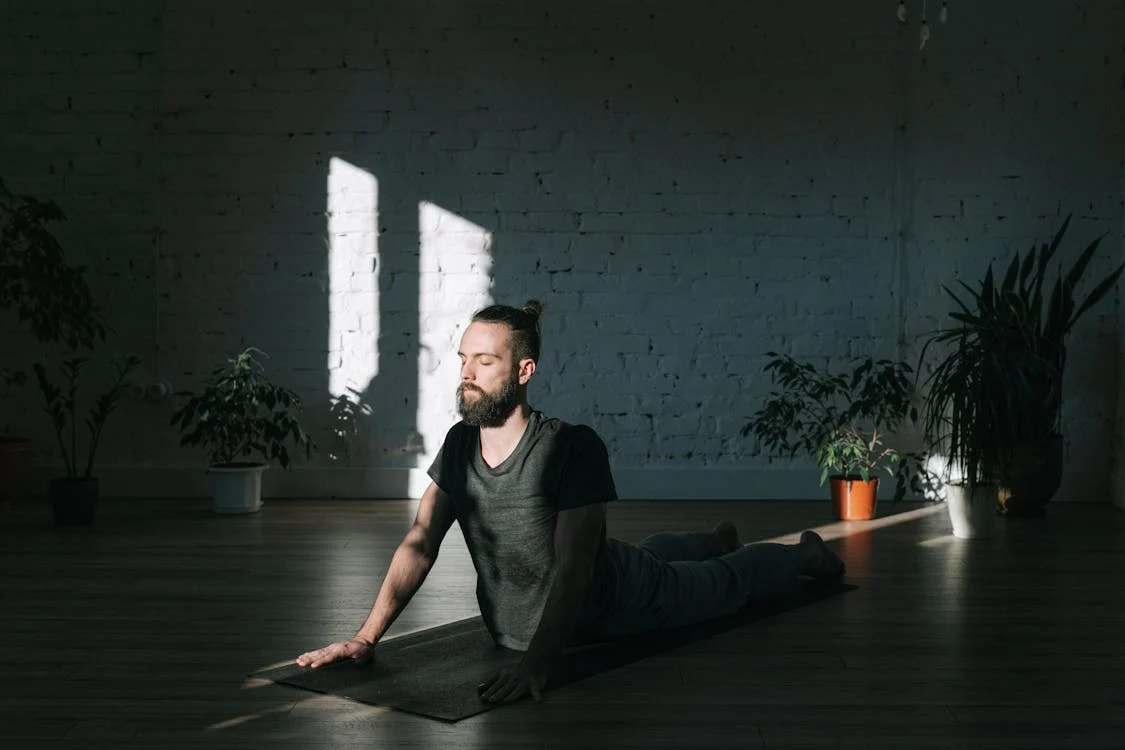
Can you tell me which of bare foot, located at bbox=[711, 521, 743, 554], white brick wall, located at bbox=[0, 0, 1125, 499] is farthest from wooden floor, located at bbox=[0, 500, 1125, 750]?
white brick wall, located at bbox=[0, 0, 1125, 499]

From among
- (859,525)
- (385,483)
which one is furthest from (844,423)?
(385,483)

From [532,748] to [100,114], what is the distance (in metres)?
4.85

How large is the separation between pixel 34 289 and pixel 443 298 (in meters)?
1.96

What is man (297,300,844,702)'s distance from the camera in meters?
3.02

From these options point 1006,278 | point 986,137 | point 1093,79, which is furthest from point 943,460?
point 1093,79

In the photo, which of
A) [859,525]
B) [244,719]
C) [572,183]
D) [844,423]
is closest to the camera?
[244,719]

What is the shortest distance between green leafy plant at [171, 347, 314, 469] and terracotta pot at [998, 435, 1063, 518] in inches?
135

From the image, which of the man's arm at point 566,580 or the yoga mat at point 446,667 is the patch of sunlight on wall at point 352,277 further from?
the man's arm at point 566,580

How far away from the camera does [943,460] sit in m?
6.39

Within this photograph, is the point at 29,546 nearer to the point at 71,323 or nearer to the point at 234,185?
the point at 71,323

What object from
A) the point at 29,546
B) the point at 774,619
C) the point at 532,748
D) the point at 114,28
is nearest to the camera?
the point at 532,748

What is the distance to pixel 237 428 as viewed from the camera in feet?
19.4

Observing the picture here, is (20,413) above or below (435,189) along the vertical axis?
below

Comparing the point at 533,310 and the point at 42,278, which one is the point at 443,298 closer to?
the point at 42,278
